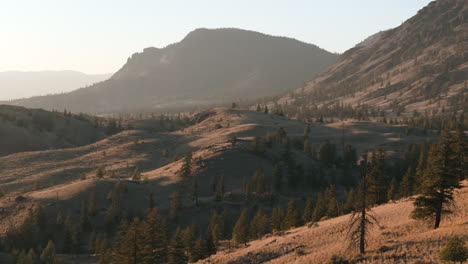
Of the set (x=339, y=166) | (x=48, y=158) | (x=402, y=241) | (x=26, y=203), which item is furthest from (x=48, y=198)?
(x=339, y=166)

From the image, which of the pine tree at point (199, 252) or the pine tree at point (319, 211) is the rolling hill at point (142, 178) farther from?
the pine tree at point (199, 252)

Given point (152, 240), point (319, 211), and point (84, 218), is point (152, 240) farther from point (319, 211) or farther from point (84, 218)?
point (84, 218)

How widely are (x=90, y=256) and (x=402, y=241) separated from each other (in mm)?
71609

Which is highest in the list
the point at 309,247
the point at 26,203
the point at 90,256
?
the point at 309,247

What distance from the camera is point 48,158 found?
590ft

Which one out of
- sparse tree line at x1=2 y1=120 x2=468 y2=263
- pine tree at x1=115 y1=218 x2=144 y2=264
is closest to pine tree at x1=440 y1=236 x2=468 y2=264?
sparse tree line at x1=2 y1=120 x2=468 y2=263

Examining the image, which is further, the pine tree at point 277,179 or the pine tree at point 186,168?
the pine tree at point 277,179

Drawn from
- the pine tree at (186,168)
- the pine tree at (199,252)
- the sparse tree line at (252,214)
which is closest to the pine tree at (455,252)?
the sparse tree line at (252,214)

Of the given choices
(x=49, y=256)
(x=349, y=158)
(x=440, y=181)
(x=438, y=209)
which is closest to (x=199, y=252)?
(x=49, y=256)

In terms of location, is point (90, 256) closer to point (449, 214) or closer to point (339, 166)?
point (449, 214)

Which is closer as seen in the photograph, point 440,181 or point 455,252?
point 455,252

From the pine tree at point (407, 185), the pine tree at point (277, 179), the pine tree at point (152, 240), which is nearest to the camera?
the pine tree at point (152, 240)

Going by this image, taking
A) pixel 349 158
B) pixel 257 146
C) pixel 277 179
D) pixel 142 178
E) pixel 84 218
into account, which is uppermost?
pixel 257 146

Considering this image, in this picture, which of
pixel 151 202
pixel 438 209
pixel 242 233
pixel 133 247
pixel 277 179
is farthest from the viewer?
pixel 277 179
